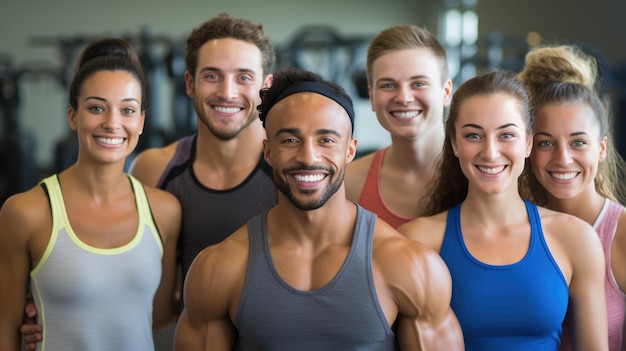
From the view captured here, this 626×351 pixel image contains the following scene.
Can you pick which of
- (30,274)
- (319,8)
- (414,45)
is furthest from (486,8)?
(30,274)

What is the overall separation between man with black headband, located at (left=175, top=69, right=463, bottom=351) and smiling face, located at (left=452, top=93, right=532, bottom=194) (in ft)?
0.97

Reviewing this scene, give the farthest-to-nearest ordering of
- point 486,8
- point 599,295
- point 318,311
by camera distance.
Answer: point 486,8
point 599,295
point 318,311

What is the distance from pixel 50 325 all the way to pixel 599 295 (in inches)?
60.7

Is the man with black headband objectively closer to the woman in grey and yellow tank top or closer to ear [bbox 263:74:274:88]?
the woman in grey and yellow tank top

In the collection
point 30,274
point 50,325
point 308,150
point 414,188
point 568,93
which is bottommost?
point 50,325

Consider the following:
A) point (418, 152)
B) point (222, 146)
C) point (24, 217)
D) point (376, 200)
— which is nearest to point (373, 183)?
point (376, 200)

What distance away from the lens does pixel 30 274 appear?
225 cm

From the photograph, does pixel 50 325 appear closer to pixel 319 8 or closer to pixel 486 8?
pixel 486 8

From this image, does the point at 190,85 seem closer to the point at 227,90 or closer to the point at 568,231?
the point at 227,90

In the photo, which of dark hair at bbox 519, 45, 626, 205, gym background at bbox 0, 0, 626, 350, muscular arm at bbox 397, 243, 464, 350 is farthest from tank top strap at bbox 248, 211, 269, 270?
gym background at bbox 0, 0, 626, 350

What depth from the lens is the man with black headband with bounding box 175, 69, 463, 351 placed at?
187 centimetres

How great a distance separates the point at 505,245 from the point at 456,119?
371 millimetres

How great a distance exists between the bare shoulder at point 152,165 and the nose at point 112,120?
0.49 metres

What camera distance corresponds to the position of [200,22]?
1279cm
